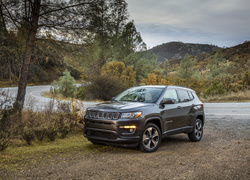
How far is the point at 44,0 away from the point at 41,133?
17.9 ft

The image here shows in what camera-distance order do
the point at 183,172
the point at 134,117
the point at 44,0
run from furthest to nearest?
1. the point at 44,0
2. the point at 134,117
3. the point at 183,172

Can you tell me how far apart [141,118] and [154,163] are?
1.10 metres

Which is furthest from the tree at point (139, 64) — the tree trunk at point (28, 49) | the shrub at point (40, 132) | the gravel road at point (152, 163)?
the gravel road at point (152, 163)

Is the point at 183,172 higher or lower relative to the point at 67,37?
lower

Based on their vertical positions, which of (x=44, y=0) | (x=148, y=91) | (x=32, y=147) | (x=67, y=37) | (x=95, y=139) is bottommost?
(x=32, y=147)

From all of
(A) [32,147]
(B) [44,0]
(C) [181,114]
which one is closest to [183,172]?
(C) [181,114]

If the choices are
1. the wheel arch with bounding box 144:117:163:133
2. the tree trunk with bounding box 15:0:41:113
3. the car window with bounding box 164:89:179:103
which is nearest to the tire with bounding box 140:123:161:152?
the wheel arch with bounding box 144:117:163:133

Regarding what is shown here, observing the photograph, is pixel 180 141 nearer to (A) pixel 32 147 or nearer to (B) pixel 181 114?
(B) pixel 181 114

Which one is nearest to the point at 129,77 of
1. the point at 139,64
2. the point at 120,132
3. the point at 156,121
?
the point at 139,64

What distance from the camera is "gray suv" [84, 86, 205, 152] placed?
229 inches

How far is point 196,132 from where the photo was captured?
8.07m

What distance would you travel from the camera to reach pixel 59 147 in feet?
22.3

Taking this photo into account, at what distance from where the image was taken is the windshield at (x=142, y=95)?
6.89 m

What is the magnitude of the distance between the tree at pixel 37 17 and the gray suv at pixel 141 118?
14.8ft
